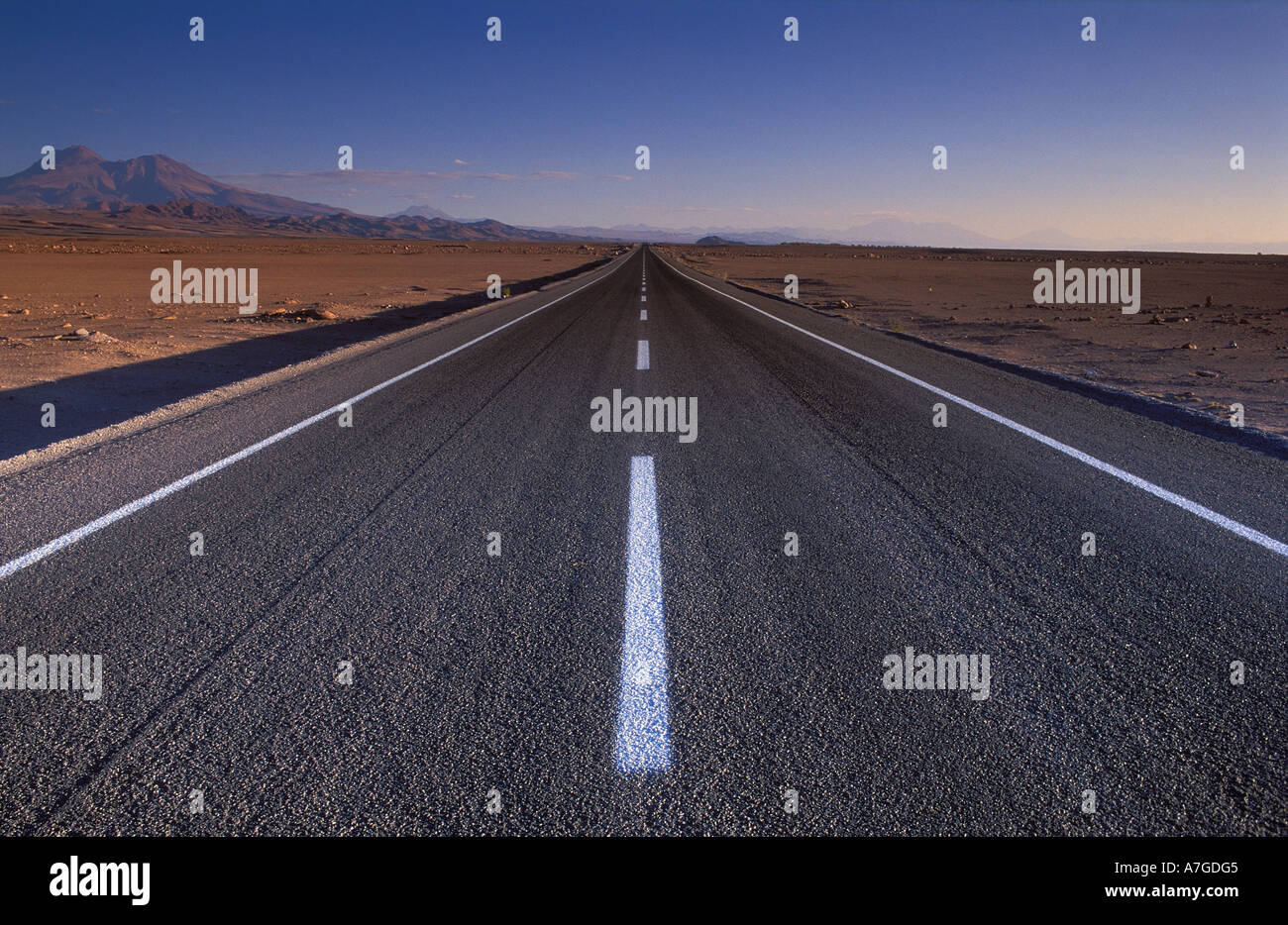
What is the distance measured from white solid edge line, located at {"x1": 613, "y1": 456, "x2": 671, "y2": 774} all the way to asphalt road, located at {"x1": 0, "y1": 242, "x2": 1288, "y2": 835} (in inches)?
0.6

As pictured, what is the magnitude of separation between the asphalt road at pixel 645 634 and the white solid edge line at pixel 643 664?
2 centimetres

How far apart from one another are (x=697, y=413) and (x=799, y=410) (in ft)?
3.51

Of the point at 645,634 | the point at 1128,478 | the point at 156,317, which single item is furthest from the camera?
the point at 156,317

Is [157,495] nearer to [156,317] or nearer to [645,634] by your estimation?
[645,634]

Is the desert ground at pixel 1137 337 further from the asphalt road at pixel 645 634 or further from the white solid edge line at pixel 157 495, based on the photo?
the white solid edge line at pixel 157 495

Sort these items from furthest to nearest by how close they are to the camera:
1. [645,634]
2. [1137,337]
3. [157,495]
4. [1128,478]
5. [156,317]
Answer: [156,317] → [1137,337] → [1128,478] → [157,495] → [645,634]

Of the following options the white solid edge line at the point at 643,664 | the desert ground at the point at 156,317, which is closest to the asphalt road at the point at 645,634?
the white solid edge line at the point at 643,664

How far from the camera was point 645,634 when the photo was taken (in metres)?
3.19

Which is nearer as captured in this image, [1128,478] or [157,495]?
[157,495]

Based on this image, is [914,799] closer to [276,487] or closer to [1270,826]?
[1270,826]

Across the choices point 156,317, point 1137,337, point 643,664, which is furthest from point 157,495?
point 1137,337

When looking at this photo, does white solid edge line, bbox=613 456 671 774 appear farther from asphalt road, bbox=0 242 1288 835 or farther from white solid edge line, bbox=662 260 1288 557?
Result: white solid edge line, bbox=662 260 1288 557

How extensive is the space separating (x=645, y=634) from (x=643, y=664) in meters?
0.25

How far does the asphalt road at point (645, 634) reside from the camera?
223 cm
